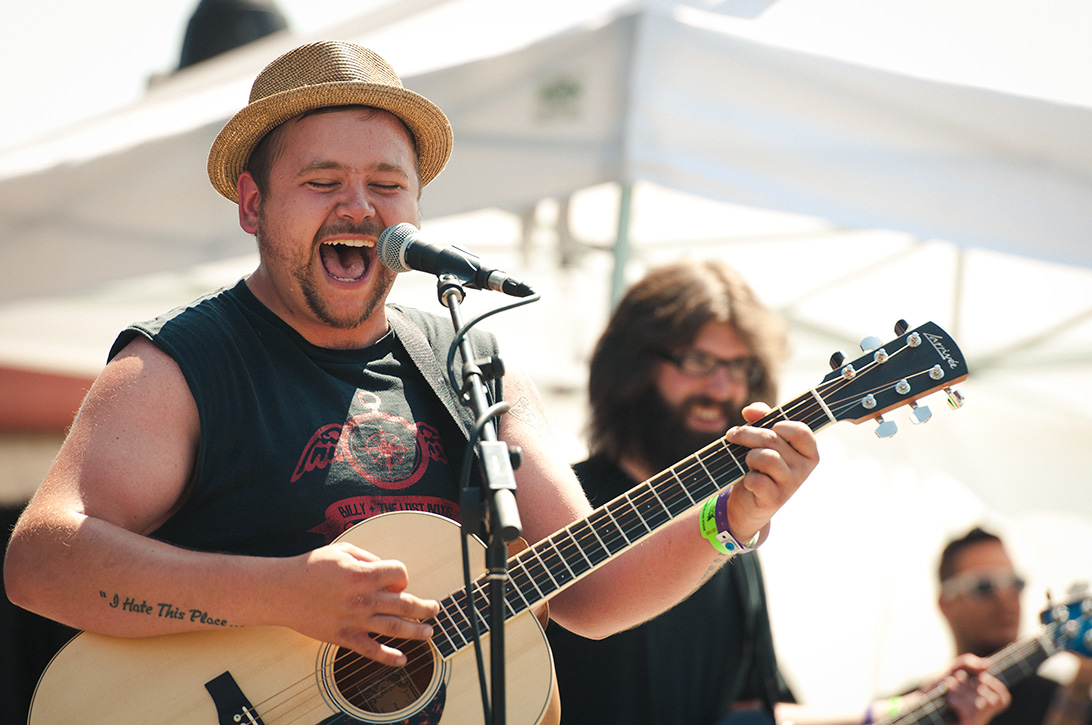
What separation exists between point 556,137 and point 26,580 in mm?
2509

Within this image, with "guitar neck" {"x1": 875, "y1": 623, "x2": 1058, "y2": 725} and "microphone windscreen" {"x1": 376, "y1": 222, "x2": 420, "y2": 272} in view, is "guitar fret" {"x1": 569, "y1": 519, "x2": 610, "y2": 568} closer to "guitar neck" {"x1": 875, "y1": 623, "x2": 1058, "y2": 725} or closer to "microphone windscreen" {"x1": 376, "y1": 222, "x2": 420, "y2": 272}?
"microphone windscreen" {"x1": 376, "y1": 222, "x2": 420, "y2": 272}

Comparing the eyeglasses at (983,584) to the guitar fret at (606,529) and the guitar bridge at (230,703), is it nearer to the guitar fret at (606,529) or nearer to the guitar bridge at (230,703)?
the guitar fret at (606,529)

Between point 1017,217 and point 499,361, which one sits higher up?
point 1017,217

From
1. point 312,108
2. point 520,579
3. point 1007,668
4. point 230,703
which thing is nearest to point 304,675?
point 230,703

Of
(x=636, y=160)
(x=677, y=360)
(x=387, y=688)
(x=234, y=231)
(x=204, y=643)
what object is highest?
(x=234, y=231)

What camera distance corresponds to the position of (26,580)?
1.84 metres

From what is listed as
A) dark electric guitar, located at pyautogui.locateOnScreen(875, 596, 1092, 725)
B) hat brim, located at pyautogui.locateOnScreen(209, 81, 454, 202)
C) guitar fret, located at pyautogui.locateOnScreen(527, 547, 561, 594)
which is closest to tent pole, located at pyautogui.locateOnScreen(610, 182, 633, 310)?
hat brim, located at pyautogui.locateOnScreen(209, 81, 454, 202)

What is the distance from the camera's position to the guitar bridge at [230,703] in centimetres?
190

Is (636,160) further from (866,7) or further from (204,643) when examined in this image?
(204,643)

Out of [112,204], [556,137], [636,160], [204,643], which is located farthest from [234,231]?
[204,643]

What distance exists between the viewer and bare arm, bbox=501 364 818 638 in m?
2.07

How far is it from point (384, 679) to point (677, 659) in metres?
1.30

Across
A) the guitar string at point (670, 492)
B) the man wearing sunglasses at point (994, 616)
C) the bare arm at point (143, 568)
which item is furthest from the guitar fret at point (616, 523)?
the man wearing sunglasses at point (994, 616)

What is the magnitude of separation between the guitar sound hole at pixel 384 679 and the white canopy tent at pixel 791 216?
2169 millimetres
